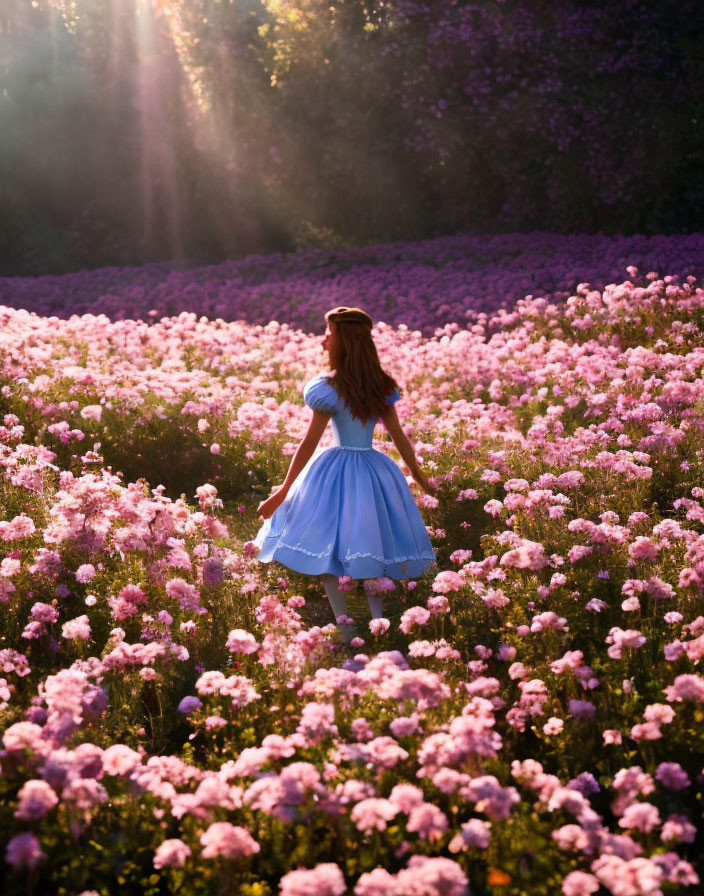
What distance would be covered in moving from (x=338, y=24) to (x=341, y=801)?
20.9 m

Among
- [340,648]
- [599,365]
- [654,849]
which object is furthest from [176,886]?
[599,365]

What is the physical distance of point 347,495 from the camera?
5094 millimetres

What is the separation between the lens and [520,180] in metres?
19.5

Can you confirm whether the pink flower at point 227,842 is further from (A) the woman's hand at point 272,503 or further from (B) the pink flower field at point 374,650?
(A) the woman's hand at point 272,503

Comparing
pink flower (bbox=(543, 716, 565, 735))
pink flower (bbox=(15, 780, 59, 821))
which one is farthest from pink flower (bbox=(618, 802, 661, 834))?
pink flower (bbox=(15, 780, 59, 821))

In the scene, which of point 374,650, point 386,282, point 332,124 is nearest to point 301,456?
point 374,650

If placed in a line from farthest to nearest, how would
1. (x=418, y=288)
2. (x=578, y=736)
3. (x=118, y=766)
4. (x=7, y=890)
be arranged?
(x=418, y=288)
(x=578, y=736)
(x=118, y=766)
(x=7, y=890)

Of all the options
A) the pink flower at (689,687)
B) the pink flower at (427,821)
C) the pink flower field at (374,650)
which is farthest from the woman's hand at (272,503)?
the pink flower at (427,821)

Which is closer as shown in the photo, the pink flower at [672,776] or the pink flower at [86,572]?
the pink flower at [672,776]

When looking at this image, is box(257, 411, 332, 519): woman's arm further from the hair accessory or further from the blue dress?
the hair accessory

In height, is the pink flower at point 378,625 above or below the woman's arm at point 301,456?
below

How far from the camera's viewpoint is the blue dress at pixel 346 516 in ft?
16.4

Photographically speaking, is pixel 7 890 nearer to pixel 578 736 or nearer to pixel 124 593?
pixel 124 593

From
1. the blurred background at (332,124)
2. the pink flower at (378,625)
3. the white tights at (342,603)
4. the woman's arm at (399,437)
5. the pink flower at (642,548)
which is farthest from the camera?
the blurred background at (332,124)
